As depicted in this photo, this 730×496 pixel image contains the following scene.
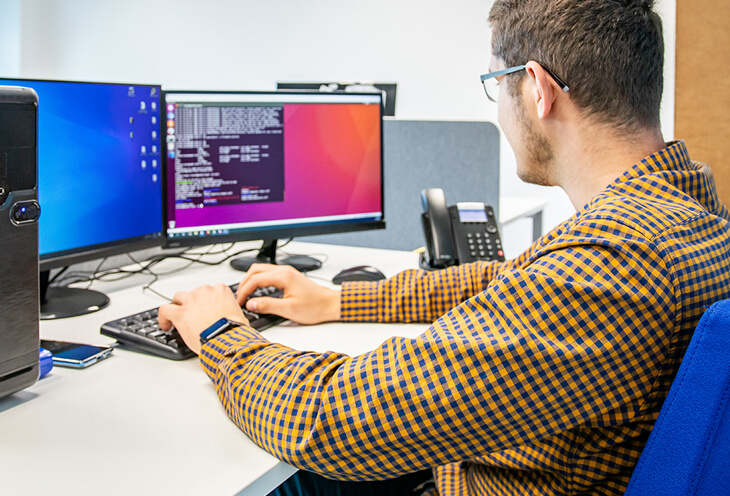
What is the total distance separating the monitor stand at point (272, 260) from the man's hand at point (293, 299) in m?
0.36

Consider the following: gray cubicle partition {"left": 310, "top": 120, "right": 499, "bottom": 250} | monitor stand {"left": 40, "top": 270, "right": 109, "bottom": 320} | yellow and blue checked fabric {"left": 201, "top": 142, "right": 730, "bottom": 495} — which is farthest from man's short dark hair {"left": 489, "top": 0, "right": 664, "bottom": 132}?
gray cubicle partition {"left": 310, "top": 120, "right": 499, "bottom": 250}

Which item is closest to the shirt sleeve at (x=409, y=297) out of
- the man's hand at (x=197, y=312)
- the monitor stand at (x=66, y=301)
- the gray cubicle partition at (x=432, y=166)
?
the man's hand at (x=197, y=312)

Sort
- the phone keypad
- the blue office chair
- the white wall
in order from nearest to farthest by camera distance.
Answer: the blue office chair
the phone keypad
the white wall

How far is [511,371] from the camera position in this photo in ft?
2.05

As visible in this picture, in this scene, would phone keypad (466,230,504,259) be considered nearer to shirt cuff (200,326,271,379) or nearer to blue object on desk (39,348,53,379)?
shirt cuff (200,326,271,379)

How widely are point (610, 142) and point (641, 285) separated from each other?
287 mm

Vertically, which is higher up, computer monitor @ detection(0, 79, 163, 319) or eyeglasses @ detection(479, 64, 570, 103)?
eyeglasses @ detection(479, 64, 570, 103)

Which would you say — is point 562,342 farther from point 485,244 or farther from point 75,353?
point 485,244

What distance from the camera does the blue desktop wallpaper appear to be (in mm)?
1151

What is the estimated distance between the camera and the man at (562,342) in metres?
0.63

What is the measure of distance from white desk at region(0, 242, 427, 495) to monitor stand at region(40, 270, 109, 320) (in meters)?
0.08

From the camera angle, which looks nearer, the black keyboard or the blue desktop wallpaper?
the black keyboard

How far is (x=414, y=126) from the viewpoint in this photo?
201 centimetres

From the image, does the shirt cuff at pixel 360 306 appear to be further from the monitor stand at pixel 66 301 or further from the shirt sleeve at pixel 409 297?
the monitor stand at pixel 66 301
